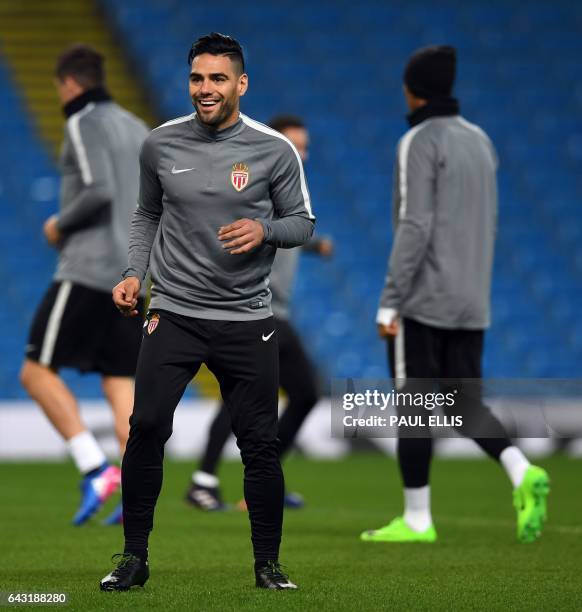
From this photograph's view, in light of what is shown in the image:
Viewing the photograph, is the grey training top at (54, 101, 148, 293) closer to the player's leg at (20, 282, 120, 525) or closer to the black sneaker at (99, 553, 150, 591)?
the player's leg at (20, 282, 120, 525)

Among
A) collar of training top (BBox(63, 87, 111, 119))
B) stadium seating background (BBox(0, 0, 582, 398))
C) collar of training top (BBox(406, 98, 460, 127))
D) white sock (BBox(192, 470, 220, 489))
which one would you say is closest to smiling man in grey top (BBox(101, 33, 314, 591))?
collar of training top (BBox(406, 98, 460, 127))

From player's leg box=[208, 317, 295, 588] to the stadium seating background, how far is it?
968 centimetres

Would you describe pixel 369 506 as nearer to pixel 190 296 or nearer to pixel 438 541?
pixel 438 541

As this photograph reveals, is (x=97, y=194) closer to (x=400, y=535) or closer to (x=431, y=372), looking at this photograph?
(x=431, y=372)

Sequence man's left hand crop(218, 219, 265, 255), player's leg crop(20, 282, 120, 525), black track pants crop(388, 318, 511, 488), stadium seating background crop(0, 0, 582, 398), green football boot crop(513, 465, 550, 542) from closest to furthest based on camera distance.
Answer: man's left hand crop(218, 219, 265, 255) → green football boot crop(513, 465, 550, 542) → black track pants crop(388, 318, 511, 488) → player's leg crop(20, 282, 120, 525) → stadium seating background crop(0, 0, 582, 398)

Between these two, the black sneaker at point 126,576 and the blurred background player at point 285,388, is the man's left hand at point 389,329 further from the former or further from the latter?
the black sneaker at point 126,576

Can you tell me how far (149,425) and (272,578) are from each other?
0.63 metres

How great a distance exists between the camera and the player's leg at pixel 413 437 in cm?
601

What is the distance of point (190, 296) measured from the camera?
4.40 meters

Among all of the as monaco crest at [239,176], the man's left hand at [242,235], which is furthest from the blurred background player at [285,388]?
the man's left hand at [242,235]

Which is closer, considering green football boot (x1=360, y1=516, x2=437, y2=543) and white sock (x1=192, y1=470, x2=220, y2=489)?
green football boot (x1=360, y1=516, x2=437, y2=543)

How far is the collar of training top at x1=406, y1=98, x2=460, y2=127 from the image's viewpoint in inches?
243

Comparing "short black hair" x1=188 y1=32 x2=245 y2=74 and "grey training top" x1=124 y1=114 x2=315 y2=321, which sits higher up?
"short black hair" x1=188 y1=32 x2=245 y2=74

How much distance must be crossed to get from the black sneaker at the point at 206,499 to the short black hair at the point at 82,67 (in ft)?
7.60
